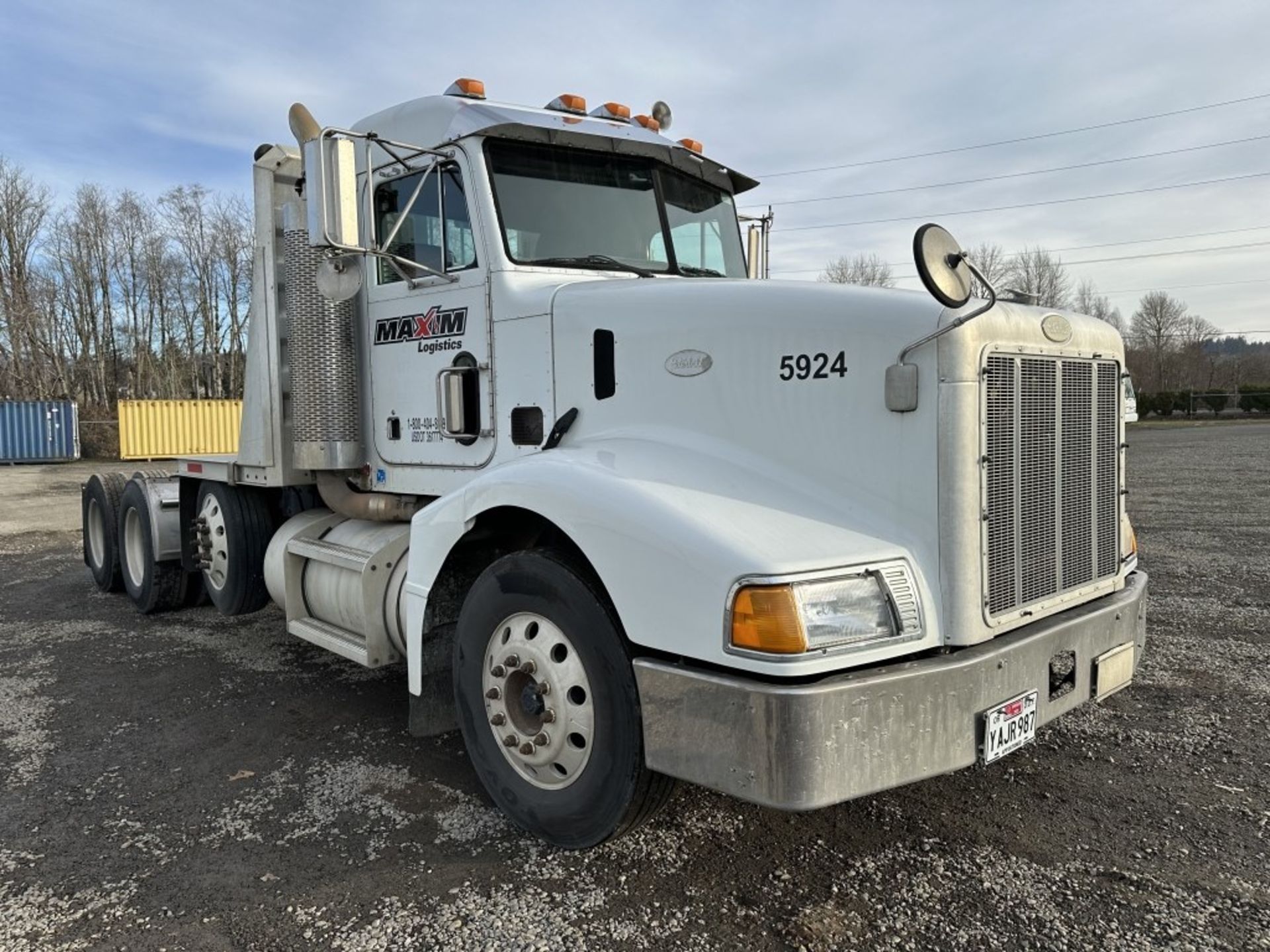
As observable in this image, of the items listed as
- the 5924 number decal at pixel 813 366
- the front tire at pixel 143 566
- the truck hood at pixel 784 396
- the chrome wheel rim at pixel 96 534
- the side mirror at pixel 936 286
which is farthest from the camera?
the chrome wheel rim at pixel 96 534

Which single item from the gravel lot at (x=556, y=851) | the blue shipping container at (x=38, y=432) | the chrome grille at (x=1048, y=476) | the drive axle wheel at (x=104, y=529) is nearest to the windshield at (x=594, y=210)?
the chrome grille at (x=1048, y=476)

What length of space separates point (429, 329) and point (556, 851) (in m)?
2.58

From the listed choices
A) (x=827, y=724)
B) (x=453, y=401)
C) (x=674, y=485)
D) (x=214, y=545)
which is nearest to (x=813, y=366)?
(x=674, y=485)

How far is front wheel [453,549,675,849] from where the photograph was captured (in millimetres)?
2992

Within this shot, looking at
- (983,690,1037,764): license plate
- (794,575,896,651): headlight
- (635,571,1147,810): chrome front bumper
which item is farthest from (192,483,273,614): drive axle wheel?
(983,690,1037,764): license plate

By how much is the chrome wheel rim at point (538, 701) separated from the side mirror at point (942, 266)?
1.65 meters

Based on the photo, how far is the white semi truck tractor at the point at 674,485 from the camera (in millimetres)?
2699

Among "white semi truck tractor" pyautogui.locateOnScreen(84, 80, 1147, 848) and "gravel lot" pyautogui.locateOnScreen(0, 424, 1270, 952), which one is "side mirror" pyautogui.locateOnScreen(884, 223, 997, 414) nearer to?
"white semi truck tractor" pyautogui.locateOnScreen(84, 80, 1147, 848)

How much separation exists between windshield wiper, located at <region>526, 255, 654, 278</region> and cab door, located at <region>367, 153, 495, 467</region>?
12.0 inches

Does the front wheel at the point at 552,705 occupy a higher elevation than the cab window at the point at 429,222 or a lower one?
lower

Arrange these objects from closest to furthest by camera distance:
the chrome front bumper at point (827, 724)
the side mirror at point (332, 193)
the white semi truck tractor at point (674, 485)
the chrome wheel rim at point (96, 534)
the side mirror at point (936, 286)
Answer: the chrome front bumper at point (827, 724)
the white semi truck tractor at point (674, 485)
the side mirror at point (936, 286)
the side mirror at point (332, 193)
the chrome wheel rim at point (96, 534)

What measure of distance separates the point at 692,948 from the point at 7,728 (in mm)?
4067

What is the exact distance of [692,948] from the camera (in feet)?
9.04

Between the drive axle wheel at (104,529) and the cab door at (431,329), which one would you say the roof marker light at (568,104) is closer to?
the cab door at (431,329)
